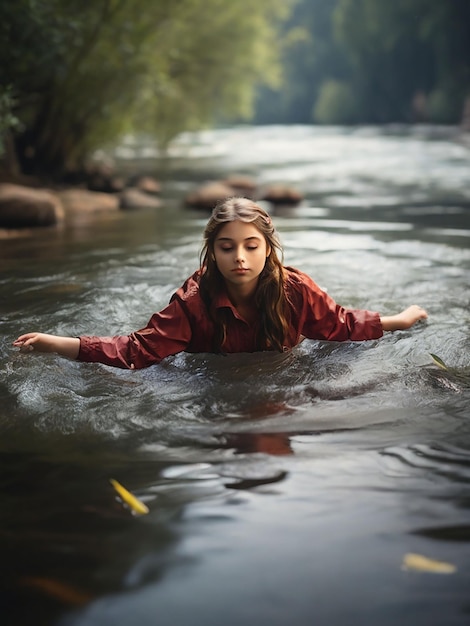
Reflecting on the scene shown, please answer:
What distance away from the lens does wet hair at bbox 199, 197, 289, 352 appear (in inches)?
133

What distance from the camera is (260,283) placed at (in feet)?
11.5

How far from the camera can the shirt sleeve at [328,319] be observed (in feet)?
12.0

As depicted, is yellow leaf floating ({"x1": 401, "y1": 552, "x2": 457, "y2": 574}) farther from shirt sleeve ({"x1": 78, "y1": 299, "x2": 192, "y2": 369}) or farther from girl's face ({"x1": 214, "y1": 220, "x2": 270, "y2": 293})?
shirt sleeve ({"x1": 78, "y1": 299, "x2": 192, "y2": 369})

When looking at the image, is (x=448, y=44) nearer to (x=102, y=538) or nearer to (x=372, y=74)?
(x=372, y=74)

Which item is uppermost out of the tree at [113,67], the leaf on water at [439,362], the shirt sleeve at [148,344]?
the tree at [113,67]

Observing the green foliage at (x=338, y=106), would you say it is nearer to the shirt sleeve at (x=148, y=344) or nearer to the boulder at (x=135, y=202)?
the boulder at (x=135, y=202)

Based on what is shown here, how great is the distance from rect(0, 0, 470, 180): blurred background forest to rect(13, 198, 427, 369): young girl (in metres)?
5.50

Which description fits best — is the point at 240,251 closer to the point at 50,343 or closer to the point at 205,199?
the point at 50,343

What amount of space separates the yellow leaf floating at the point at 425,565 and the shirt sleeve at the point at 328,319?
1840mm

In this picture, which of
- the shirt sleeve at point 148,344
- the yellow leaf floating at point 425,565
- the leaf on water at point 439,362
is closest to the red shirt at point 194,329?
the shirt sleeve at point 148,344

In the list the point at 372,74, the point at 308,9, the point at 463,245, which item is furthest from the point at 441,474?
A: the point at 308,9

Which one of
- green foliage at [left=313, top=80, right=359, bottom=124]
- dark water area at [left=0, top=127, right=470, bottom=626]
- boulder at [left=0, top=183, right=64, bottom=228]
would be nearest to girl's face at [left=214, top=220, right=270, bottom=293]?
dark water area at [left=0, top=127, right=470, bottom=626]

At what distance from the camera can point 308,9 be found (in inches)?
3036

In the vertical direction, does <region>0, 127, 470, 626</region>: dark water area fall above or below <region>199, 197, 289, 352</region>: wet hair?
below
